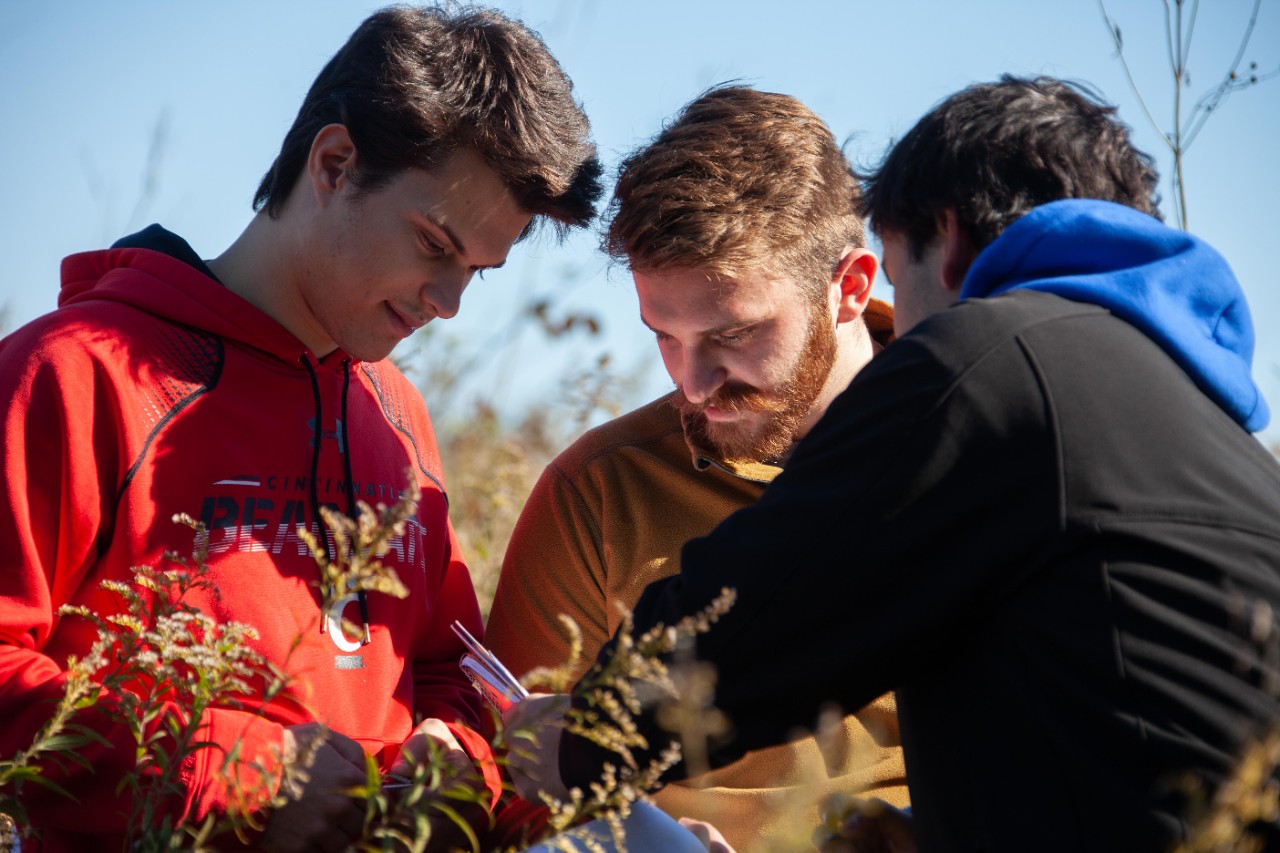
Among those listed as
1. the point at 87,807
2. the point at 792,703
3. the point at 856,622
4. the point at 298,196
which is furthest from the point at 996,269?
the point at 87,807

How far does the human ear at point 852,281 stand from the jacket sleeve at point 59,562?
179cm

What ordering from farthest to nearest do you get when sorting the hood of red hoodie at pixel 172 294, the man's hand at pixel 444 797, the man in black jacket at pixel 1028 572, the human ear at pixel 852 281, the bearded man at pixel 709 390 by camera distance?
1. the human ear at pixel 852 281
2. the bearded man at pixel 709 390
3. the hood of red hoodie at pixel 172 294
4. the man's hand at pixel 444 797
5. the man in black jacket at pixel 1028 572

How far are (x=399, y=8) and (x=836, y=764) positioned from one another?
1989mm

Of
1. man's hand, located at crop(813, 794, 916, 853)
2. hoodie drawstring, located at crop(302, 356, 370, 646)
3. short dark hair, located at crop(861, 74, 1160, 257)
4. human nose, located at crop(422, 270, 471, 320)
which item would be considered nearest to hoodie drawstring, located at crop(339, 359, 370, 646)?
hoodie drawstring, located at crop(302, 356, 370, 646)

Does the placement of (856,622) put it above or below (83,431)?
below

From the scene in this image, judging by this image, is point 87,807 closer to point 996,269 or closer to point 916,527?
point 916,527

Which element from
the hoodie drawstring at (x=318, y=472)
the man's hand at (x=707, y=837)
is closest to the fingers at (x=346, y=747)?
the hoodie drawstring at (x=318, y=472)

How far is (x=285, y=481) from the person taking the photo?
2309mm

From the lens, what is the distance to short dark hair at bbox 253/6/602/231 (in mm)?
2439

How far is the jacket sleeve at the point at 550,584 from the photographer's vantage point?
2.83 metres

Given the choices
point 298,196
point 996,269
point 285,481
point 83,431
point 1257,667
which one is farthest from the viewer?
point 298,196

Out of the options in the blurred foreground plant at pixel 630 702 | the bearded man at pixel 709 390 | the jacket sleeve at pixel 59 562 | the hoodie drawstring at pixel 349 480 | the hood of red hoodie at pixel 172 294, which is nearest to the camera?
the blurred foreground plant at pixel 630 702

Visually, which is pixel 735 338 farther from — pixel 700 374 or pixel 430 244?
pixel 430 244

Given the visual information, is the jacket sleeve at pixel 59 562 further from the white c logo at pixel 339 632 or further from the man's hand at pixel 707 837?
the man's hand at pixel 707 837
